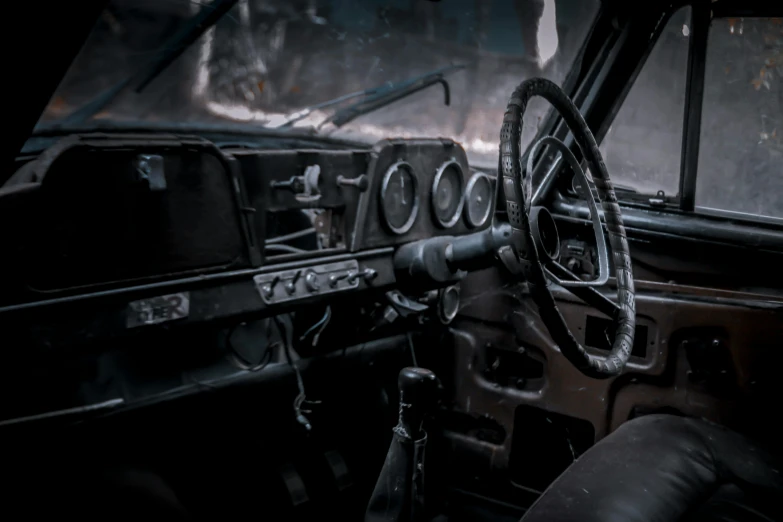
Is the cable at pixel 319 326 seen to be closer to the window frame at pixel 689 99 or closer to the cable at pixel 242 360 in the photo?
the cable at pixel 242 360

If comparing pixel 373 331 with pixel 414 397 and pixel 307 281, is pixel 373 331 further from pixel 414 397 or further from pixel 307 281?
pixel 414 397

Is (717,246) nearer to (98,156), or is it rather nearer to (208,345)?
(208,345)

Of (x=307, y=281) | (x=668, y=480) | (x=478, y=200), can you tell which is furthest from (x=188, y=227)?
(x=668, y=480)

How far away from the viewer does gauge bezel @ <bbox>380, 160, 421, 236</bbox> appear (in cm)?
230

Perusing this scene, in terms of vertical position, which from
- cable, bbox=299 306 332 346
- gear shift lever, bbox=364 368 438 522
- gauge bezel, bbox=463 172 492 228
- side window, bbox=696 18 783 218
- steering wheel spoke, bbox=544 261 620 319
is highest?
side window, bbox=696 18 783 218

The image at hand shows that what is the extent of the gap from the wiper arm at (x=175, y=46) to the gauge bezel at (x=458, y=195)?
922 millimetres

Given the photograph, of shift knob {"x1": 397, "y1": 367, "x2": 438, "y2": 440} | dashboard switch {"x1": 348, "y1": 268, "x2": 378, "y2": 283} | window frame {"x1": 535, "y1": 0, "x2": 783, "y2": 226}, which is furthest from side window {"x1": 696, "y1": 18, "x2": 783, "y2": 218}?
shift knob {"x1": 397, "y1": 367, "x2": 438, "y2": 440}

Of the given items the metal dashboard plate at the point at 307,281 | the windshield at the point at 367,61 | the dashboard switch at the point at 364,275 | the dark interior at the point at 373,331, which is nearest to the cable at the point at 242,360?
the dark interior at the point at 373,331

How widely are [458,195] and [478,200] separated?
9 centimetres

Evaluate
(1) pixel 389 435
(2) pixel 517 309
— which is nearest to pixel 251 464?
(1) pixel 389 435

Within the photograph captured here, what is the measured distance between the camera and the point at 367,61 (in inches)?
116

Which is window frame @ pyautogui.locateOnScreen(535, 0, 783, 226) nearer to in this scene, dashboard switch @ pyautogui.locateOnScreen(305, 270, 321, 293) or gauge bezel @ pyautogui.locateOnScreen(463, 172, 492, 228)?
gauge bezel @ pyautogui.locateOnScreen(463, 172, 492, 228)

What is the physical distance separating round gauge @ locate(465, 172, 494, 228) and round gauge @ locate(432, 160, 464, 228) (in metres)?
0.04

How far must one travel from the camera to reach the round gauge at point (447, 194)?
8.15 feet
